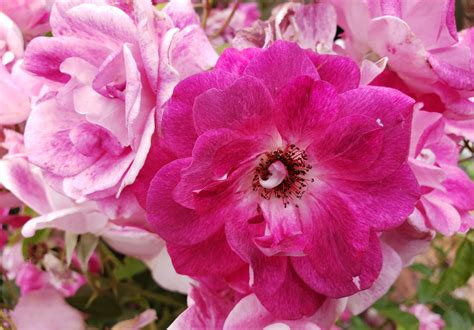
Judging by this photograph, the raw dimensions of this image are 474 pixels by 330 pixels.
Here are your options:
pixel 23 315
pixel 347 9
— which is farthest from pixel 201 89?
pixel 23 315

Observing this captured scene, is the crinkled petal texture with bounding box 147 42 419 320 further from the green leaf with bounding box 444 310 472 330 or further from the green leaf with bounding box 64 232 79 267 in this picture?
the green leaf with bounding box 444 310 472 330

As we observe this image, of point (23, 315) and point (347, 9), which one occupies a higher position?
point (347, 9)

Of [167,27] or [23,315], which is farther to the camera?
[23,315]

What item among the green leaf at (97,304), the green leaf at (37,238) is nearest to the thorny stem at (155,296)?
the green leaf at (97,304)

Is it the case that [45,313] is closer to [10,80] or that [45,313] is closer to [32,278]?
[32,278]

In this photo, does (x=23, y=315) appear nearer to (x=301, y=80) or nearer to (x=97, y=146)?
(x=97, y=146)

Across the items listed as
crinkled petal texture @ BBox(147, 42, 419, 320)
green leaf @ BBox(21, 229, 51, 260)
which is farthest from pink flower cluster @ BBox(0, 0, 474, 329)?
green leaf @ BBox(21, 229, 51, 260)

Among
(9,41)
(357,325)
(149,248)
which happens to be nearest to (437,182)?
(149,248)
